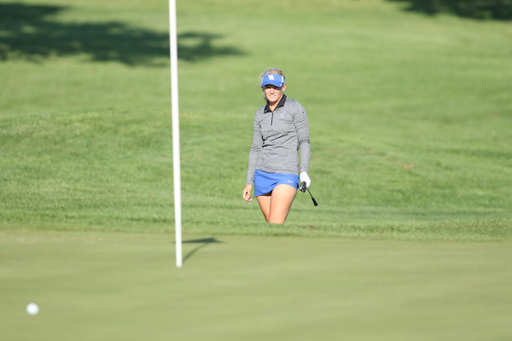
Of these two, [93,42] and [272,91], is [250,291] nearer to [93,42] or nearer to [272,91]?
[272,91]

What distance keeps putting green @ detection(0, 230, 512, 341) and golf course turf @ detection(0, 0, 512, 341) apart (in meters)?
0.02

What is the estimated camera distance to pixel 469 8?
4575cm

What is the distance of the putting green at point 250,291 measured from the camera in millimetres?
3783

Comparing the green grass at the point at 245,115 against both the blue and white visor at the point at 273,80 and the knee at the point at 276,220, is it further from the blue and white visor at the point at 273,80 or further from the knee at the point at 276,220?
the blue and white visor at the point at 273,80

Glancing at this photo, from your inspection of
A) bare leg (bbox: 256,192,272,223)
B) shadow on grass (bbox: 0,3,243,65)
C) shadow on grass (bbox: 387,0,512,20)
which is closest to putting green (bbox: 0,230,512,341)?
bare leg (bbox: 256,192,272,223)

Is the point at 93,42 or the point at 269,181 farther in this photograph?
the point at 93,42

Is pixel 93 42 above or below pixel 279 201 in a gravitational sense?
below

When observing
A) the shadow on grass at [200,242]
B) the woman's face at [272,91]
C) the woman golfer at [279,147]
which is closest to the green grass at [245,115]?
the woman golfer at [279,147]

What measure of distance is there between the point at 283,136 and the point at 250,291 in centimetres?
337

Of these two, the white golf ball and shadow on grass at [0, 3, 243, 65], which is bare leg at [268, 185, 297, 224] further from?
shadow on grass at [0, 3, 243, 65]

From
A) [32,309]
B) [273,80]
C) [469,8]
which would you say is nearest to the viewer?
[32,309]

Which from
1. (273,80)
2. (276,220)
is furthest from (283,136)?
(276,220)

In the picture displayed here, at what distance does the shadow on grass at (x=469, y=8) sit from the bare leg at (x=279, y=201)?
38.8 metres

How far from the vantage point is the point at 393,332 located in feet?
12.3
